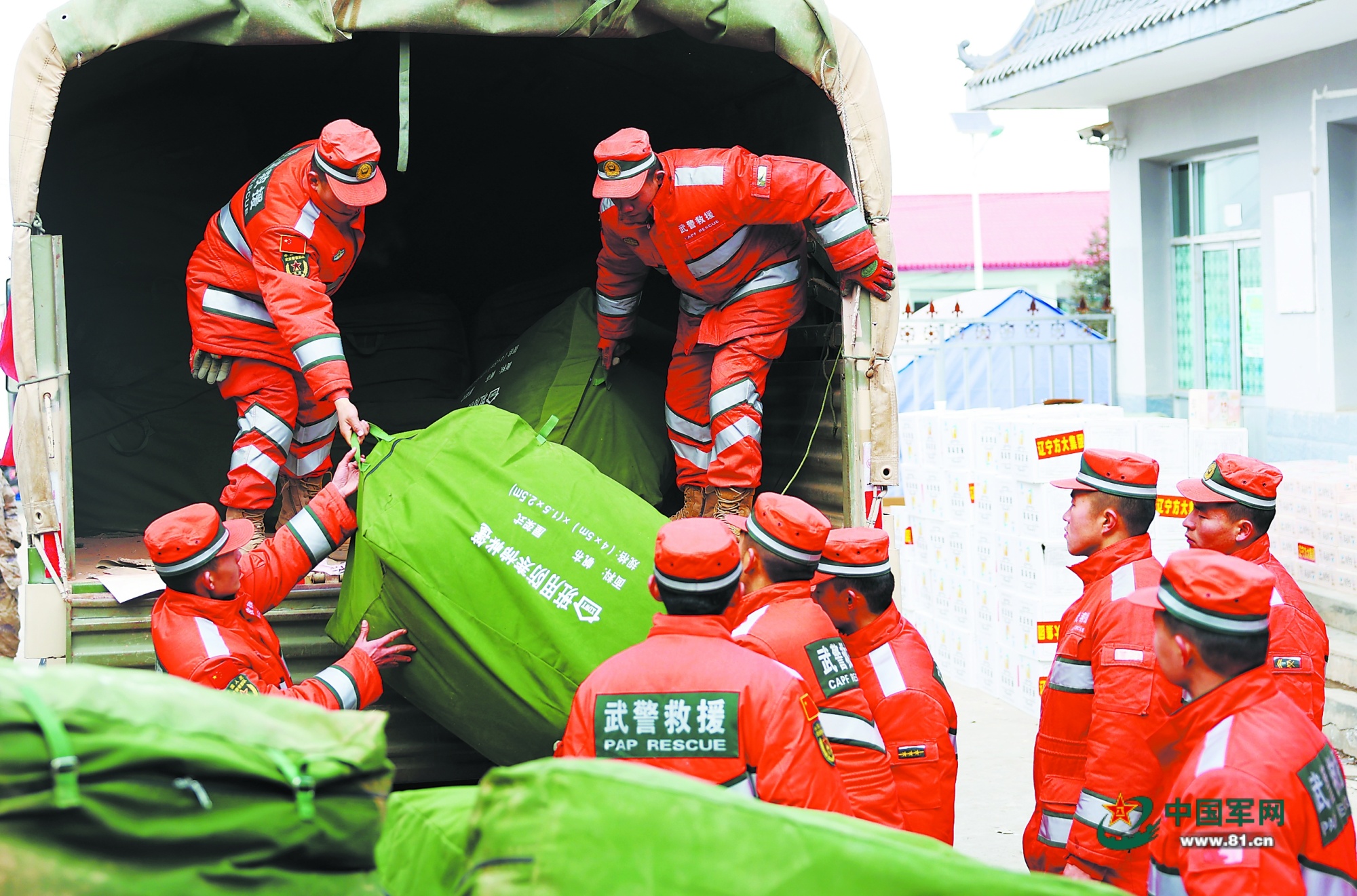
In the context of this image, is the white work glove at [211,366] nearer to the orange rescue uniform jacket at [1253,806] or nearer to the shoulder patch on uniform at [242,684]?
the shoulder patch on uniform at [242,684]

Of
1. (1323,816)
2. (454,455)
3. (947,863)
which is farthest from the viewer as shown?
(454,455)

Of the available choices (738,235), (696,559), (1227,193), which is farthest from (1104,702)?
(1227,193)

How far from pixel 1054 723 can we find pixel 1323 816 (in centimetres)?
102

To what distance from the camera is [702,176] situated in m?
4.31

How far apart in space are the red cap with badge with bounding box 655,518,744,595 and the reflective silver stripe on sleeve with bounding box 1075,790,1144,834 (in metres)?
1.02

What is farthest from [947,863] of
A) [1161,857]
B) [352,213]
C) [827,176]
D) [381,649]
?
[352,213]

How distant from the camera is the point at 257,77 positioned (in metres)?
5.87

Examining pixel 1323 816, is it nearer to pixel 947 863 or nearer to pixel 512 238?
pixel 947 863

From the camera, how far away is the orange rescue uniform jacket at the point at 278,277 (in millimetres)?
4012

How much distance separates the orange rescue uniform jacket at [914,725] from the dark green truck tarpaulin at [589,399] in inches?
62.2

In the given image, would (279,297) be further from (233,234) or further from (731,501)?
(731,501)

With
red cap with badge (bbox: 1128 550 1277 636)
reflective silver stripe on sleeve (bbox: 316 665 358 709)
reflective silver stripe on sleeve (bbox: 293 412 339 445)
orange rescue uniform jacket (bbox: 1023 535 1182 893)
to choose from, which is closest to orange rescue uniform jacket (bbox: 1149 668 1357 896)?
red cap with badge (bbox: 1128 550 1277 636)

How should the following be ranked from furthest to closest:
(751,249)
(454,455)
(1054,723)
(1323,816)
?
(751,249) < (454,455) < (1054,723) < (1323,816)

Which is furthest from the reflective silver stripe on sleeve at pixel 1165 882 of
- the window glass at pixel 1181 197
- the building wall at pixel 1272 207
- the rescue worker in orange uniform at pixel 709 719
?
the window glass at pixel 1181 197
